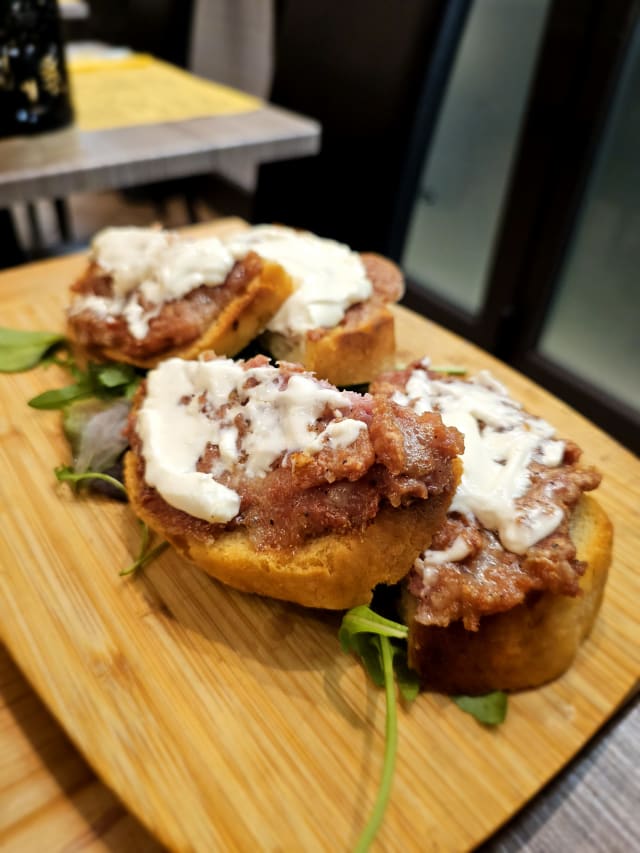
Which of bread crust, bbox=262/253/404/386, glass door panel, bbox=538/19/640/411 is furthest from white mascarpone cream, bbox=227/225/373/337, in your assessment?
glass door panel, bbox=538/19/640/411

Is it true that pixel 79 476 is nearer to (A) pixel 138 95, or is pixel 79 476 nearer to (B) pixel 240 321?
(B) pixel 240 321

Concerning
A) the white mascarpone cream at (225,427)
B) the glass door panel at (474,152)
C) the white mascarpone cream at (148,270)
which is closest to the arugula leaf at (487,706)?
the white mascarpone cream at (225,427)

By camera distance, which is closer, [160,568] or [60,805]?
[60,805]

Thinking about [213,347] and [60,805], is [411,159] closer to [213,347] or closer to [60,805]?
[213,347]

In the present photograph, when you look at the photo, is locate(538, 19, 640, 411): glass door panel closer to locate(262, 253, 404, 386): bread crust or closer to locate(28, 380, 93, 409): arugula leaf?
locate(262, 253, 404, 386): bread crust

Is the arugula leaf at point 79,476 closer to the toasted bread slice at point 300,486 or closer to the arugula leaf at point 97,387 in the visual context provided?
the toasted bread slice at point 300,486

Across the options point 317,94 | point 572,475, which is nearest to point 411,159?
point 317,94

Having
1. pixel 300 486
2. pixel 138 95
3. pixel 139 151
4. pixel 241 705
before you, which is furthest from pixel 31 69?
pixel 241 705

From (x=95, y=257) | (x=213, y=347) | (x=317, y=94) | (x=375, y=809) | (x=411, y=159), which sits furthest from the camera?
(x=317, y=94)
